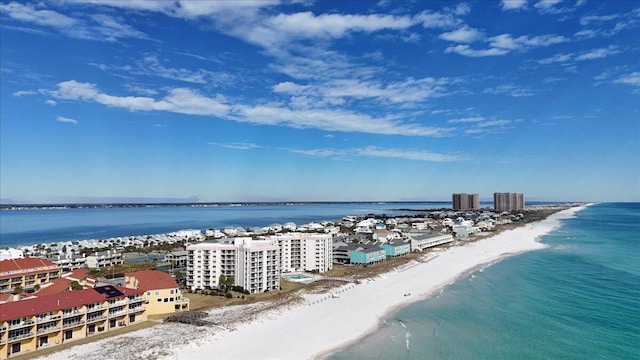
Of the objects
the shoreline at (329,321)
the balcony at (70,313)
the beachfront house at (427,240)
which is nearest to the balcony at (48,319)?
the balcony at (70,313)

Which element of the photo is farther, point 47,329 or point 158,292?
point 158,292

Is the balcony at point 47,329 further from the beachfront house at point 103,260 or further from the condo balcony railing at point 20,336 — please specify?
the beachfront house at point 103,260

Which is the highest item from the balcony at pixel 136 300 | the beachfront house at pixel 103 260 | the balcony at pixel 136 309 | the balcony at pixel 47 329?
the balcony at pixel 136 300

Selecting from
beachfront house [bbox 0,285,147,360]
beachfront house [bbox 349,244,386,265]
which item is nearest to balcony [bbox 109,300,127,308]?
beachfront house [bbox 0,285,147,360]

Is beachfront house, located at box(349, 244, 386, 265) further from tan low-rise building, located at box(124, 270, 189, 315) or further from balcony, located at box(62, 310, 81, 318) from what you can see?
balcony, located at box(62, 310, 81, 318)

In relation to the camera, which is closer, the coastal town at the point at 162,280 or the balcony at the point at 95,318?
the coastal town at the point at 162,280

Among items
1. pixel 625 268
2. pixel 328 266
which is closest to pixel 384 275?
pixel 328 266

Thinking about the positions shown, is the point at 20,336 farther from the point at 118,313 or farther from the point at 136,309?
the point at 136,309

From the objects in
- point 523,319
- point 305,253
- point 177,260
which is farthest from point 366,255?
point 523,319
